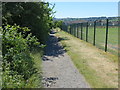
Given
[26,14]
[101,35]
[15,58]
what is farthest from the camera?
[101,35]

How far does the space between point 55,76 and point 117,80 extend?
1816 millimetres

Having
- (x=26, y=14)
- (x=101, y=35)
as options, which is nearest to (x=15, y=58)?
(x=26, y=14)

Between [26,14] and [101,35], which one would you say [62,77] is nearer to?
[26,14]

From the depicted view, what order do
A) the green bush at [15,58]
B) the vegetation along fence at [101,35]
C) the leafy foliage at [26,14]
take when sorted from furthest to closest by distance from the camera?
the vegetation along fence at [101,35] → the leafy foliage at [26,14] → the green bush at [15,58]

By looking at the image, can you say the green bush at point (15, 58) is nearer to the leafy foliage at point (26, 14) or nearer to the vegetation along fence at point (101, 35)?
the leafy foliage at point (26, 14)

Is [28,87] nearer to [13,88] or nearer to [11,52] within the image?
[13,88]

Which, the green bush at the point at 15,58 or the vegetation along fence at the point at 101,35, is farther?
the vegetation along fence at the point at 101,35

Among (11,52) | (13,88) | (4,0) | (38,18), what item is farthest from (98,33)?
(13,88)

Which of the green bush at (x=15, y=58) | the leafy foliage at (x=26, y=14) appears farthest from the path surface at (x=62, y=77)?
the leafy foliage at (x=26, y=14)

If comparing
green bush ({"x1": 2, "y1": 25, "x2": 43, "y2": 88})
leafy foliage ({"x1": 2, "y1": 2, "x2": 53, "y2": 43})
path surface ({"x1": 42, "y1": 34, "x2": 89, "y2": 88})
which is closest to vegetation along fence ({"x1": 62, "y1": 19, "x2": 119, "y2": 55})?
leafy foliage ({"x1": 2, "y1": 2, "x2": 53, "y2": 43})

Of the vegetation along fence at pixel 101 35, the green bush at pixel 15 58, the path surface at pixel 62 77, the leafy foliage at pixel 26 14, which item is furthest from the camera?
the vegetation along fence at pixel 101 35

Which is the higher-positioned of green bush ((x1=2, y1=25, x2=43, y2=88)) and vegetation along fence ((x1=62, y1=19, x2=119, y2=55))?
green bush ((x1=2, y1=25, x2=43, y2=88))

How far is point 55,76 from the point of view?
6.30 metres

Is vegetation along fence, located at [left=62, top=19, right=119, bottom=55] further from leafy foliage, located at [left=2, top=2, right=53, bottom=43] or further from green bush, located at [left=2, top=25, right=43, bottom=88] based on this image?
green bush, located at [left=2, top=25, right=43, bottom=88]
